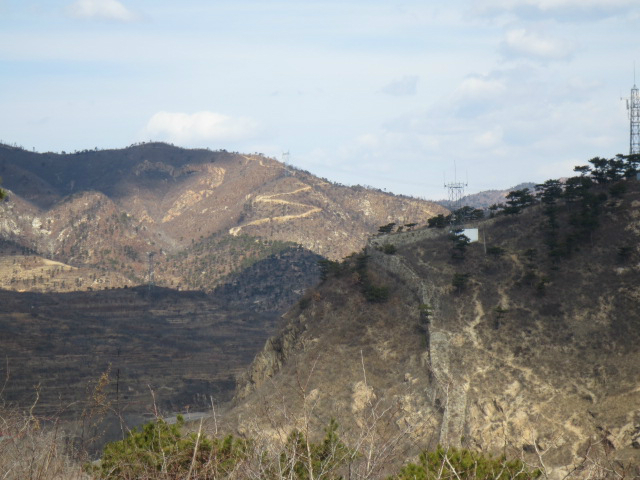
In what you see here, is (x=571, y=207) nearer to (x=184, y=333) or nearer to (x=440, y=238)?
(x=440, y=238)

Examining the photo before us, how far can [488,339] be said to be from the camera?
63281mm

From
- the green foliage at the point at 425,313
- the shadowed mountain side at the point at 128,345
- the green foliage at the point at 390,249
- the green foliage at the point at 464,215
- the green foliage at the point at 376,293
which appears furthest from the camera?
the shadowed mountain side at the point at 128,345

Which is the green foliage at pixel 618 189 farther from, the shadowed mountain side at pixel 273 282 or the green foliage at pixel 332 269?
the shadowed mountain side at pixel 273 282

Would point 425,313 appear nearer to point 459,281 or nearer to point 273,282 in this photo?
point 459,281

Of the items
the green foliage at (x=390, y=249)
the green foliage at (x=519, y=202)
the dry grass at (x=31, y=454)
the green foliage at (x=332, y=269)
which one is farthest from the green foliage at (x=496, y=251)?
the dry grass at (x=31, y=454)

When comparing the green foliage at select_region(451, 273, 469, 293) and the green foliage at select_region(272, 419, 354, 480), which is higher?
the green foliage at select_region(451, 273, 469, 293)

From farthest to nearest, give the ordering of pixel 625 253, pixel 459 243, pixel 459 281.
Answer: pixel 459 243 → pixel 459 281 → pixel 625 253

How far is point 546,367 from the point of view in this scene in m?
59.7

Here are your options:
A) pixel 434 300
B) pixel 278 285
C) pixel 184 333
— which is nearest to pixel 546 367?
pixel 434 300

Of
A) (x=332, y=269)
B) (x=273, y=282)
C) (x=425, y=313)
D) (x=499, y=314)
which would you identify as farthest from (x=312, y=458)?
(x=273, y=282)

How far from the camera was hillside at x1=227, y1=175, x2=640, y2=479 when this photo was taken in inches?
2169

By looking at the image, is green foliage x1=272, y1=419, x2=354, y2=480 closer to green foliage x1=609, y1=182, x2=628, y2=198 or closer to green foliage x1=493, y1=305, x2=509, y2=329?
green foliage x1=493, y1=305, x2=509, y2=329

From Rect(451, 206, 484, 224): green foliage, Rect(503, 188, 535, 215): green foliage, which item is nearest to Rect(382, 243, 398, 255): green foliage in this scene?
Rect(451, 206, 484, 224): green foliage

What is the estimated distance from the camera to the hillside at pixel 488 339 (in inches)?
2169
